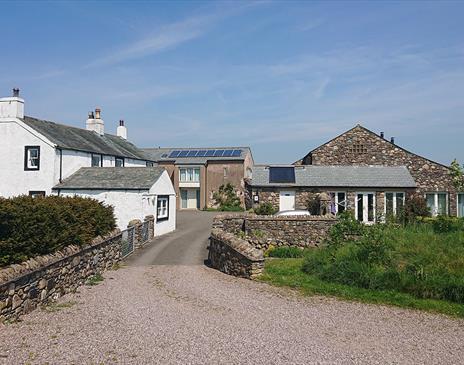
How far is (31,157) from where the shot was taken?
2739cm

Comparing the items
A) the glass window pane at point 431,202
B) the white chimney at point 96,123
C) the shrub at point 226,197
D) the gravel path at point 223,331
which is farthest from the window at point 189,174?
the gravel path at point 223,331

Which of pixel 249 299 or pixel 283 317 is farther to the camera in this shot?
pixel 249 299

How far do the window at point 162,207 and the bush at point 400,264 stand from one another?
526 inches

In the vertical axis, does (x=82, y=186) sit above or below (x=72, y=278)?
above

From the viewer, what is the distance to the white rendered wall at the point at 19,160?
88.1ft

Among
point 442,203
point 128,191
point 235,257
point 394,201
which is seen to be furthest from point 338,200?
point 235,257

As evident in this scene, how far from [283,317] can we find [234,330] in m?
1.53

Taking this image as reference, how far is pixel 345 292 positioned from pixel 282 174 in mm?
20830

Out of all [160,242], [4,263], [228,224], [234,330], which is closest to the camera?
[234,330]

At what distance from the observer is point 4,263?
967cm

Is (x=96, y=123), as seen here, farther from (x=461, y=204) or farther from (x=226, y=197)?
(x=461, y=204)

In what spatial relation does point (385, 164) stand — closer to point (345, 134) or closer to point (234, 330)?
point (345, 134)

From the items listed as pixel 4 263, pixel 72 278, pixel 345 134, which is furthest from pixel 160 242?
pixel 345 134

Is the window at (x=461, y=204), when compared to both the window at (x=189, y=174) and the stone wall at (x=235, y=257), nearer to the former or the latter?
Answer: the stone wall at (x=235, y=257)
